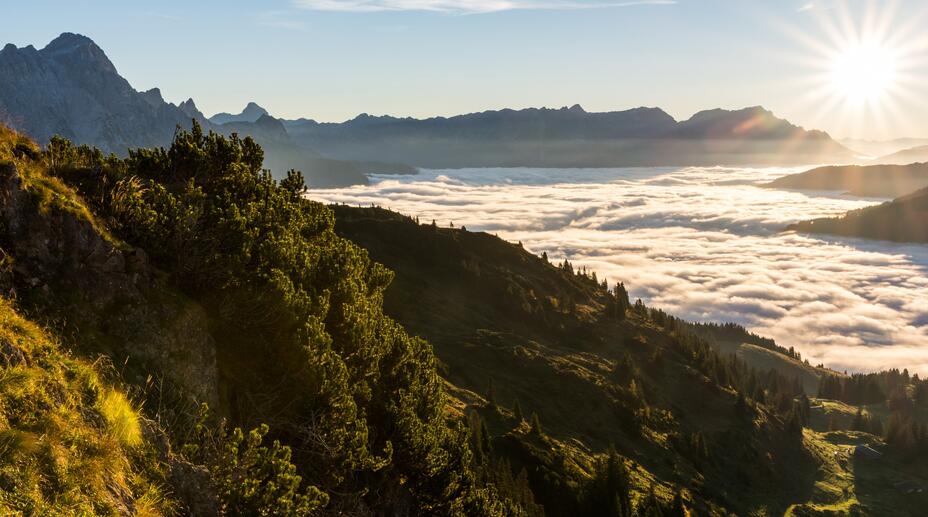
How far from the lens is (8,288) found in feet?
53.2

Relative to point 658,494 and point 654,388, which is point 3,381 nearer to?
point 658,494

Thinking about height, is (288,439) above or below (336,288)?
below

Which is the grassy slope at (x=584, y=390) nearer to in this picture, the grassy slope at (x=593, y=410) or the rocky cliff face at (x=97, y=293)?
the grassy slope at (x=593, y=410)

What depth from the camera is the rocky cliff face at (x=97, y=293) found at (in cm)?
1702

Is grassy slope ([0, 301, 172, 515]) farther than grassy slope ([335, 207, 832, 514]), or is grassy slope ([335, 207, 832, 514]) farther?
grassy slope ([335, 207, 832, 514])

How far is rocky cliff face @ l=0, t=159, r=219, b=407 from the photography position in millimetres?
17016

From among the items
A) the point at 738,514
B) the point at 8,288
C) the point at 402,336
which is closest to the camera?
the point at 8,288

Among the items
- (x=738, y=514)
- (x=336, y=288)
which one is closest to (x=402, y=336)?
(x=336, y=288)

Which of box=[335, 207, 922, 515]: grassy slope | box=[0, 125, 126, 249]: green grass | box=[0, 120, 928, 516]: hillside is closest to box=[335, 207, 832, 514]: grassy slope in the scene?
box=[335, 207, 922, 515]: grassy slope

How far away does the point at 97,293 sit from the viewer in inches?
723

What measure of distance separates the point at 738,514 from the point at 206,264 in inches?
5417

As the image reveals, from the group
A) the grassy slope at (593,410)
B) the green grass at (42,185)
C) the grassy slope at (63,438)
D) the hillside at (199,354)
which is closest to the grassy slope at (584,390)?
the grassy slope at (593,410)

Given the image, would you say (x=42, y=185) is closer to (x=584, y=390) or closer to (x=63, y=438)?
(x=63, y=438)

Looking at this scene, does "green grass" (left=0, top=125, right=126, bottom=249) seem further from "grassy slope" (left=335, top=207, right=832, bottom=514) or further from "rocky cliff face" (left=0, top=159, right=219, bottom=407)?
"grassy slope" (left=335, top=207, right=832, bottom=514)
